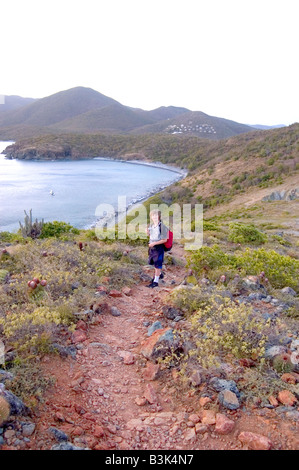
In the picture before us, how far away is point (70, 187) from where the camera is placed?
39344mm

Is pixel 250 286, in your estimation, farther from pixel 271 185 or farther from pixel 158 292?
pixel 271 185

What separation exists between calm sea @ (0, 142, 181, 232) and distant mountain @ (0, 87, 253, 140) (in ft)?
140

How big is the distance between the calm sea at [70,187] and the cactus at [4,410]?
61.7 ft

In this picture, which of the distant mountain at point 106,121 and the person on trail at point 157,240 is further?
the distant mountain at point 106,121

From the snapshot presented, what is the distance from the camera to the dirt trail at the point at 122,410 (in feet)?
7.50

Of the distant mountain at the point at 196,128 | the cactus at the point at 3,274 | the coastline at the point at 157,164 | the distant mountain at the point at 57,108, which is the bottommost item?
the cactus at the point at 3,274

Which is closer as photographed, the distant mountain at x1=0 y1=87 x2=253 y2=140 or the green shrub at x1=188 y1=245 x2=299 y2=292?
the green shrub at x1=188 y1=245 x2=299 y2=292

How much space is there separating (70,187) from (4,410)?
38678mm

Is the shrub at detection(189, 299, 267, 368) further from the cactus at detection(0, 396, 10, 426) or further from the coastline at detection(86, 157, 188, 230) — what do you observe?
the coastline at detection(86, 157, 188, 230)

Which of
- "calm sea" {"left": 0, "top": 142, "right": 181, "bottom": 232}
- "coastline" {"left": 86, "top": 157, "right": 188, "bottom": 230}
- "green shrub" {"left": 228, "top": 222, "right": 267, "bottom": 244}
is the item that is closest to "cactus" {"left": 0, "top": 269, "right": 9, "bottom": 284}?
"green shrub" {"left": 228, "top": 222, "right": 267, "bottom": 244}

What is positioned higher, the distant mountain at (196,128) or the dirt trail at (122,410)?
the distant mountain at (196,128)

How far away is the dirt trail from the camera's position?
2.29m

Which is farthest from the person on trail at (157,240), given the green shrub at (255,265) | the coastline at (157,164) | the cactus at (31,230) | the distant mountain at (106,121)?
the distant mountain at (106,121)

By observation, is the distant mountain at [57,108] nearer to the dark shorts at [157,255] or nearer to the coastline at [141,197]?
the coastline at [141,197]
